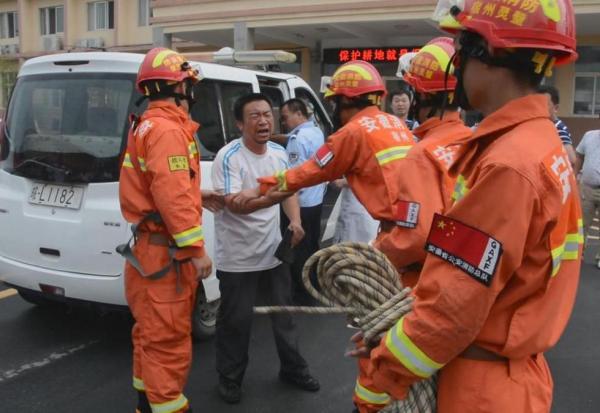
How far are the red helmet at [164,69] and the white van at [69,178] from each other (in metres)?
0.75

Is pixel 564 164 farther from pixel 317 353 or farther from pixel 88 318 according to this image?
pixel 88 318

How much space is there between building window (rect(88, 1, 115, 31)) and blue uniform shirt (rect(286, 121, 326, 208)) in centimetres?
2188

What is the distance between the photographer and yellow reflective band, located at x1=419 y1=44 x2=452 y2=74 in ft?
8.92

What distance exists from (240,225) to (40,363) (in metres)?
1.75

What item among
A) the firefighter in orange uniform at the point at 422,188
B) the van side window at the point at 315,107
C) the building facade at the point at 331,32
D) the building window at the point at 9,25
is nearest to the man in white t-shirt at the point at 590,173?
the van side window at the point at 315,107

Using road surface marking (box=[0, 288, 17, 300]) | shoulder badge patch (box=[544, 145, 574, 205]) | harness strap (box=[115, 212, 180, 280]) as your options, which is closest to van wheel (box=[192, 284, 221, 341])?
harness strap (box=[115, 212, 180, 280])

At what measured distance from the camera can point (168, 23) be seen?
17922 mm

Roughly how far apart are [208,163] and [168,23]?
583 inches

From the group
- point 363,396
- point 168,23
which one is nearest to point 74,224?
point 363,396

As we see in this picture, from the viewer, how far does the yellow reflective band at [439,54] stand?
272 cm

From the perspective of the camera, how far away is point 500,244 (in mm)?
1316

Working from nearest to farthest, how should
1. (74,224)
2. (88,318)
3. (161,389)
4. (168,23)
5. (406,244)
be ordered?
(406,244) → (161,389) → (74,224) → (88,318) → (168,23)

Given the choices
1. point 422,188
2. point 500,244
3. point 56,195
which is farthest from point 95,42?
point 500,244

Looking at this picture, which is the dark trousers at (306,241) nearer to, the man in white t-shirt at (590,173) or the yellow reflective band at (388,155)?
the yellow reflective band at (388,155)
